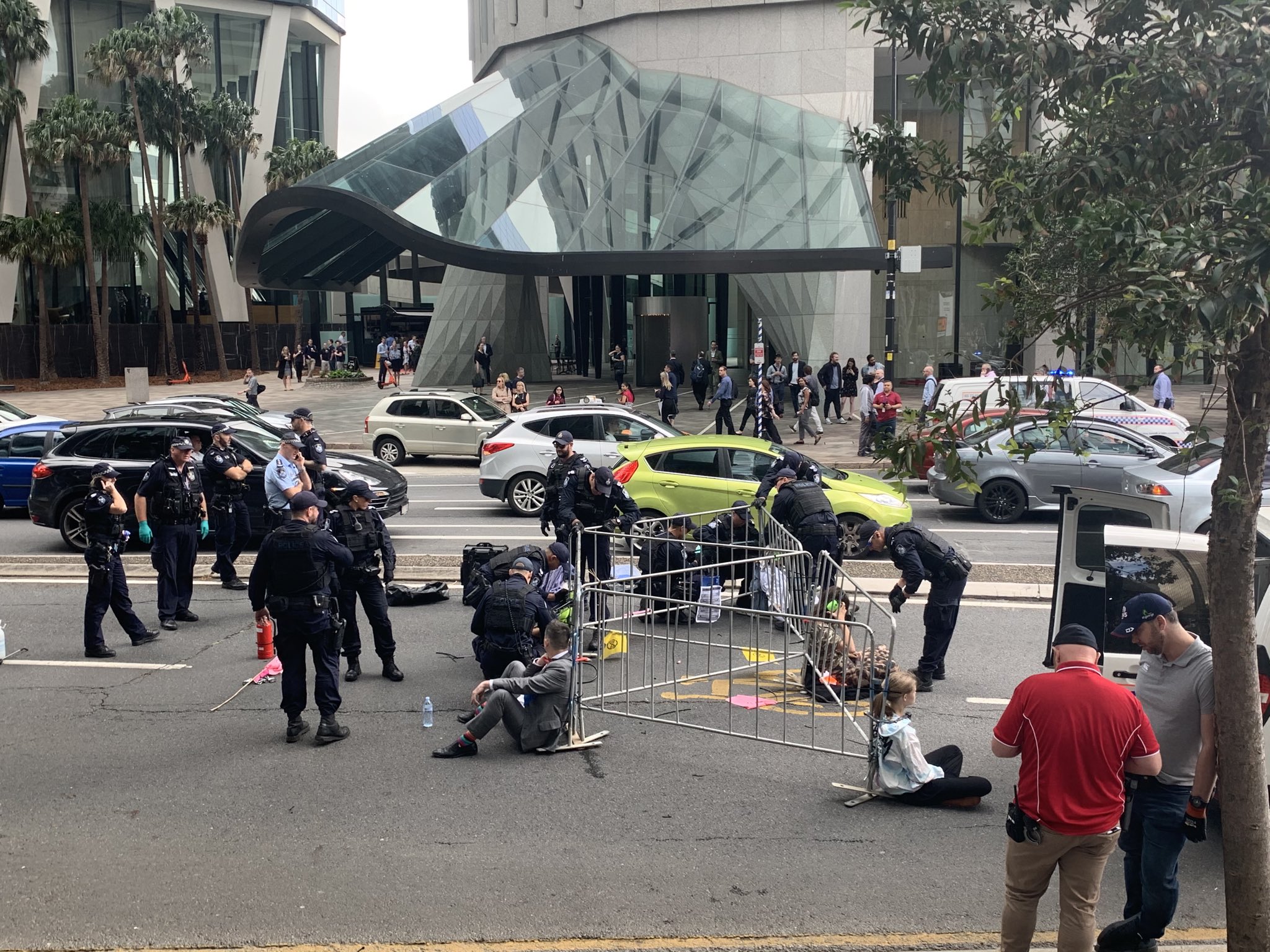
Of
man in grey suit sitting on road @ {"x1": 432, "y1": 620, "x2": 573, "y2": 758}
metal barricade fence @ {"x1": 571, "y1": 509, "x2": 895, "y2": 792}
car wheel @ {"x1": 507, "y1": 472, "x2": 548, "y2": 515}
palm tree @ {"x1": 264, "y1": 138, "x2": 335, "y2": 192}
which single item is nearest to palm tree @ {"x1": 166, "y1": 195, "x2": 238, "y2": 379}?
palm tree @ {"x1": 264, "y1": 138, "x2": 335, "y2": 192}

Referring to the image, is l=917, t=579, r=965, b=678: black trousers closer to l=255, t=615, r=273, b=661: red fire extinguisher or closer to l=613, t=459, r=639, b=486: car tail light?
l=255, t=615, r=273, b=661: red fire extinguisher

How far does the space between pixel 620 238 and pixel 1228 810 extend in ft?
92.0

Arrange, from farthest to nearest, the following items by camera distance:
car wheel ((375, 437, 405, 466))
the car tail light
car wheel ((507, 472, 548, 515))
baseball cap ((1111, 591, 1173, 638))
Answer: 1. car wheel ((375, 437, 405, 466))
2. car wheel ((507, 472, 548, 515))
3. the car tail light
4. baseball cap ((1111, 591, 1173, 638))

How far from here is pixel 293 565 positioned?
7.97 meters

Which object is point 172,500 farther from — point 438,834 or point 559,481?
point 438,834

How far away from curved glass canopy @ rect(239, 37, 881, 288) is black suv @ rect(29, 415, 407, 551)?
15806 mm

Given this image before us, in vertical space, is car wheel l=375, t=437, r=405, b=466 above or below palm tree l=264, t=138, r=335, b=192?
below

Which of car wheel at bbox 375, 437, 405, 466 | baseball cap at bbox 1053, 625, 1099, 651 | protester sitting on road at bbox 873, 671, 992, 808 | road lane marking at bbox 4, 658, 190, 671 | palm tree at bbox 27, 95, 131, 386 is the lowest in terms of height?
road lane marking at bbox 4, 658, 190, 671

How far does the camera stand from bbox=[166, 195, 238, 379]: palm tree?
49.6m

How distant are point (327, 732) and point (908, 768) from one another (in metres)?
3.92

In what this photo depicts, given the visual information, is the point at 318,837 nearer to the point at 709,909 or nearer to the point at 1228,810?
the point at 709,909

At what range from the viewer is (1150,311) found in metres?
4.48

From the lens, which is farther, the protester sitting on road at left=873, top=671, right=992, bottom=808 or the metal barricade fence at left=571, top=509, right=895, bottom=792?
the metal barricade fence at left=571, top=509, right=895, bottom=792

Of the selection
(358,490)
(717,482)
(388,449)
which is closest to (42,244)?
(388,449)
